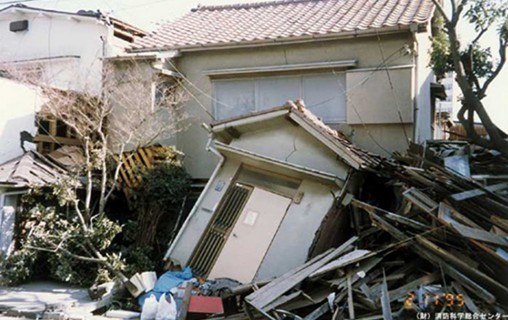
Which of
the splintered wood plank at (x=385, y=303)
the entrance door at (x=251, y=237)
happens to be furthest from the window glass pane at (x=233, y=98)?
the splintered wood plank at (x=385, y=303)

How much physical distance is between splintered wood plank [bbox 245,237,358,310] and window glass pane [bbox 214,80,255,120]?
623cm

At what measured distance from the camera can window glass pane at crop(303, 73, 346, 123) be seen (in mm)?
12617

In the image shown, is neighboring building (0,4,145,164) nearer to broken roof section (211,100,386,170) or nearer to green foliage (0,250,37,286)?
green foliage (0,250,37,286)

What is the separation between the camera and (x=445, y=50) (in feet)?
42.6

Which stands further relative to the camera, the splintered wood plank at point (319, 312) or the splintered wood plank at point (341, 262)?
the splintered wood plank at point (341, 262)

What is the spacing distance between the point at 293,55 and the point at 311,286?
7.31 meters

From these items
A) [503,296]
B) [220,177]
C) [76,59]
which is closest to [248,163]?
[220,177]

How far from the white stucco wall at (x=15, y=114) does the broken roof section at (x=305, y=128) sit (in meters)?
6.24

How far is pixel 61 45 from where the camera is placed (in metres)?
16.1

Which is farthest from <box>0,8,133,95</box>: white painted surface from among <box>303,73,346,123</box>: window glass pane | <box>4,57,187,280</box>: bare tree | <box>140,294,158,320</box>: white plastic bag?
<box>140,294,158,320</box>: white plastic bag

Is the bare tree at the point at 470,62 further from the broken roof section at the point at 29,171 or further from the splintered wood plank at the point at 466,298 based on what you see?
the broken roof section at the point at 29,171

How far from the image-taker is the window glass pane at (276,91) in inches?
517

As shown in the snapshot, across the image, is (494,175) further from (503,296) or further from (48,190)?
(48,190)

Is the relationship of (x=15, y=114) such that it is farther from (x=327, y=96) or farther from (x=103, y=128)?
(x=327, y=96)
